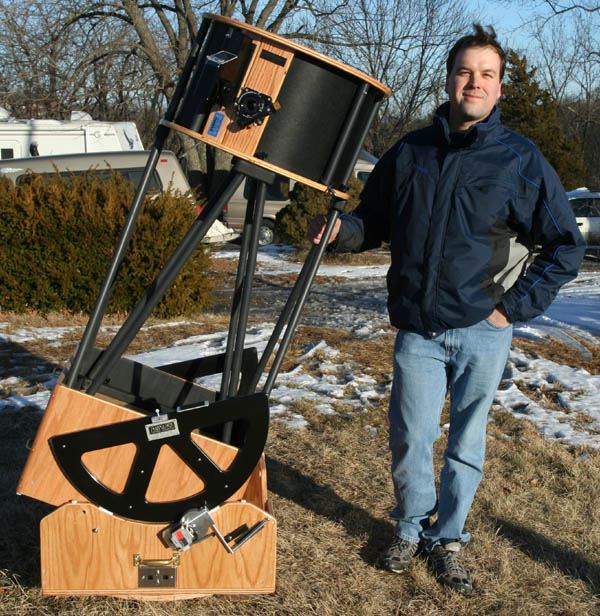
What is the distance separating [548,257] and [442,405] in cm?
71

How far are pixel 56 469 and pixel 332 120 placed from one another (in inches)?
58.5

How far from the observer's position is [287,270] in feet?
41.5

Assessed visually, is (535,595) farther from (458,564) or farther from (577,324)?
(577,324)

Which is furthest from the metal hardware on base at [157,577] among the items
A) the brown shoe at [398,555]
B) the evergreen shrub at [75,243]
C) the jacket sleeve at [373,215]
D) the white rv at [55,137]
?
the white rv at [55,137]

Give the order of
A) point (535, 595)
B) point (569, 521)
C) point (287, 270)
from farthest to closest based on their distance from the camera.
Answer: point (287, 270), point (569, 521), point (535, 595)

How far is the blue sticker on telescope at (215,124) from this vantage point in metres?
2.29

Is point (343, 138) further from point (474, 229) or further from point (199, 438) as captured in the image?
point (199, 438)

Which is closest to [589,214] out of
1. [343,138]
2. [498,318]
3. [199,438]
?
[498,318]

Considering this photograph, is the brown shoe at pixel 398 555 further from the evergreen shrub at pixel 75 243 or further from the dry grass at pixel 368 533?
the evergreen shrub at pixel 75 243

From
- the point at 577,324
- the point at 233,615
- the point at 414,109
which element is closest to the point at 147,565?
the point at 233,615

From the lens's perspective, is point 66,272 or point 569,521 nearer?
point 569,521

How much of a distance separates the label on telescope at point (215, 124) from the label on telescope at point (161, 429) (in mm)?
946

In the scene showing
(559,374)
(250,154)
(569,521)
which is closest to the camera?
(250,154)

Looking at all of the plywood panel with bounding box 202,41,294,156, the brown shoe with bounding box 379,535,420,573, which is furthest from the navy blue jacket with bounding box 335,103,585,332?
the brown shoe with bounding box 379,535,420,573
